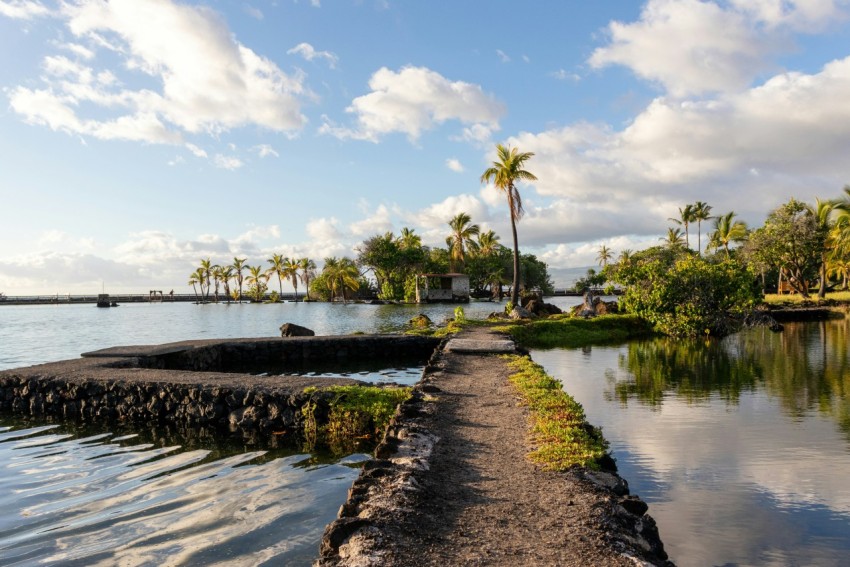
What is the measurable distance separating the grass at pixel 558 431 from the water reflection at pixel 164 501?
9.57 feet

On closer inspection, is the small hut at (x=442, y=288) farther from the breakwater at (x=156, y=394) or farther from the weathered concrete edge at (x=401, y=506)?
the weathered concrete edge at (x=401, y=506)

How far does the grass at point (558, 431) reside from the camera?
7188 mm

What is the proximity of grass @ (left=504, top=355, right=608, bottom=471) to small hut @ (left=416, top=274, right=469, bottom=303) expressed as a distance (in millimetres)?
67520

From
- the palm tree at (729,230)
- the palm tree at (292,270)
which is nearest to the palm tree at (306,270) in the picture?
the palm tree at (292,270)

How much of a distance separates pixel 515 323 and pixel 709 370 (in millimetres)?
12774

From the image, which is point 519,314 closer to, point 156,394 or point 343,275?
point 156,394

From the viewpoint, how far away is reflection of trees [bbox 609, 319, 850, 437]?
47.5 feet

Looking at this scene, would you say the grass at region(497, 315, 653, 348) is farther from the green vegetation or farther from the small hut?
the small hut

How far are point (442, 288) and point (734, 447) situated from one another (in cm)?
7096

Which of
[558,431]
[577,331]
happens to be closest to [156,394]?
[558,431]

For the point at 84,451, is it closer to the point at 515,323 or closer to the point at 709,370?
the point at 709,370

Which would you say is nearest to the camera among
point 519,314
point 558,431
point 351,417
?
point 558,431

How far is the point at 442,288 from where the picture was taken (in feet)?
266

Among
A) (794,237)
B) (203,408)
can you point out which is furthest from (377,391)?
(794,237)
